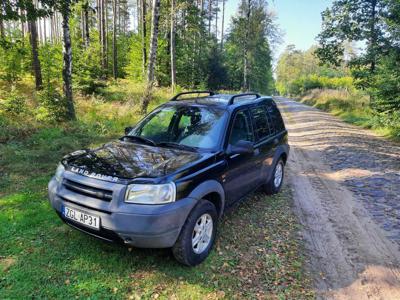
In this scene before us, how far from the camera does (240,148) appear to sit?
165 inches

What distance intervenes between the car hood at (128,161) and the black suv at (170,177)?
0.01 meters

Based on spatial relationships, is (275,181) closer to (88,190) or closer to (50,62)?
(88,190)

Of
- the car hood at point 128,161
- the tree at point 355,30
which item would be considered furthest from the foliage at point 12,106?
the tree at point 355,30

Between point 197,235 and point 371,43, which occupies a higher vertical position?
point 371,43

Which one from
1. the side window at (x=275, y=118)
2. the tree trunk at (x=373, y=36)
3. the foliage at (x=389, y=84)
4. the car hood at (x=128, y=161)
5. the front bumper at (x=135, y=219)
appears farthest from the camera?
the tree trunk at (x=373, y=36)

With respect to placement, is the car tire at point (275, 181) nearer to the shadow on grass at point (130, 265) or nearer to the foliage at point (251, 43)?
the shadow on grass at point (130, 265)

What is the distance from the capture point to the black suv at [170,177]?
3166mm

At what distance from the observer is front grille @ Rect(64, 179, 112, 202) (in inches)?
127

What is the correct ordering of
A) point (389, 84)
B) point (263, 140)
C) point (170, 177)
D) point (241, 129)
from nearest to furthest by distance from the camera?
point (170, 177) → point (241, 129) → point (263, 140) → point (389, 84)

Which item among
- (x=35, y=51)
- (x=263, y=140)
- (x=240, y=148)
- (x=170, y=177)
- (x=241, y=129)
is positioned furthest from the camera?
(x=35, y=51)

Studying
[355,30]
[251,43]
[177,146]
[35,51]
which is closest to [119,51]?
[251,43]

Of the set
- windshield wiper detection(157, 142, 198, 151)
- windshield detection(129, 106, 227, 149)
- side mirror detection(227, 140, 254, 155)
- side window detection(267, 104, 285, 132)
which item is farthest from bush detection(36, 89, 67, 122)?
side mirror detection(227, 140, 254, 155)

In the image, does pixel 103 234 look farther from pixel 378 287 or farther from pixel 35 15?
pixel 35 15

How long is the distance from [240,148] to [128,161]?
153 centimetres
